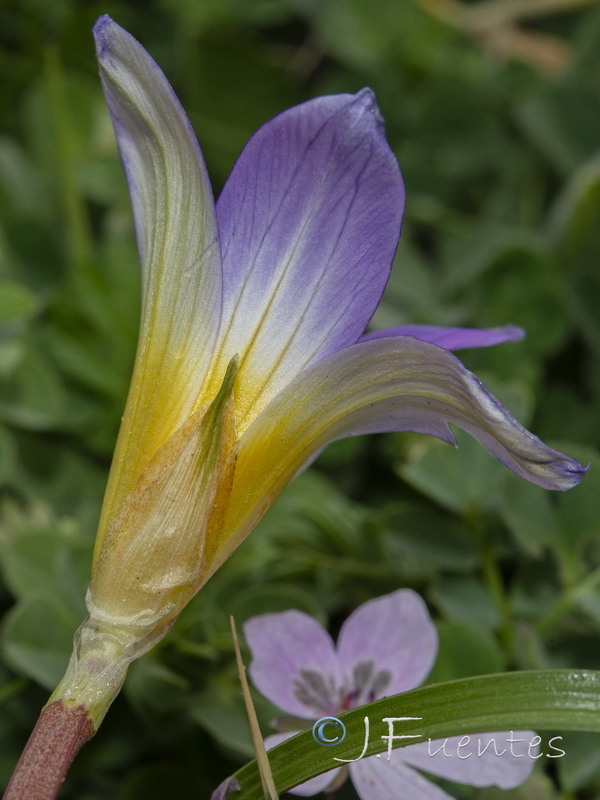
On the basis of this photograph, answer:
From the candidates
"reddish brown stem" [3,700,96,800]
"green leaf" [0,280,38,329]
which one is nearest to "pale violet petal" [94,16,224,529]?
"reddish brown stem" [3,700,96,800]

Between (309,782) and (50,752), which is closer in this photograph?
(50,752)

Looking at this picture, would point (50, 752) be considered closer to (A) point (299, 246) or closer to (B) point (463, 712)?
(B) point (463, 712)

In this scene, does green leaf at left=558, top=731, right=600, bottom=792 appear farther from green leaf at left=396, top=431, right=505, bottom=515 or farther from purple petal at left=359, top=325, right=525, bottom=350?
purple petal at left=359, top=325, right=525, bottom=350

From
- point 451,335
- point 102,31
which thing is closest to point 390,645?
point 451,335

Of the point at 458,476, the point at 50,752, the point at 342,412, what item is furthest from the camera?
the point at 458,476

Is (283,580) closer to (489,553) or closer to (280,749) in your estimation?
(489,553)

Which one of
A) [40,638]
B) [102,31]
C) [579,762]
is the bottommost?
[40,638]

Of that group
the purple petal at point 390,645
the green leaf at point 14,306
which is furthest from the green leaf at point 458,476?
the green leaf at point 14,306

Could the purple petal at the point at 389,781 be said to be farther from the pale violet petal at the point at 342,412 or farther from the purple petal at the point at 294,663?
the pale violet petal at the point at 342,412
